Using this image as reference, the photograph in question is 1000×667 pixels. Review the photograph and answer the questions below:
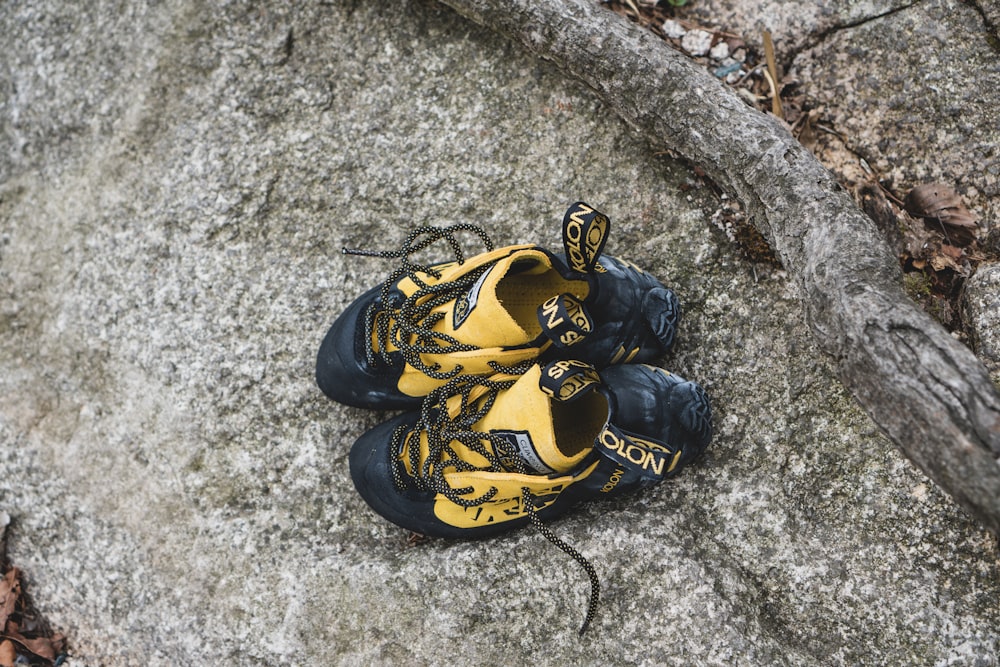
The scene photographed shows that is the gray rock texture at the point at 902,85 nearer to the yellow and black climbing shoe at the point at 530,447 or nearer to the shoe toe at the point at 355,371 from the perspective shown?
the yellow and black climbing shoe at the point at 530,447

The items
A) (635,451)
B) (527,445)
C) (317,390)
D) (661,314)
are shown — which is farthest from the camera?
(317,390)

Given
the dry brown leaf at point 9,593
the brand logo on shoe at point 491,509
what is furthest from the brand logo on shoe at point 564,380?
the dry brown leaf at point 9,593

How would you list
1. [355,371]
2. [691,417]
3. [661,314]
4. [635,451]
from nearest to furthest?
[635,451] → [691,417] → [661,314] → [355,371]

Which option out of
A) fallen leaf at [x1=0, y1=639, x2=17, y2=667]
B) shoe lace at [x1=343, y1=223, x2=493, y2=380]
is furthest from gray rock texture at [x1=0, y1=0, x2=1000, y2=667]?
shoe lace at [x1=343, y1=223, x2=493, y2=380]

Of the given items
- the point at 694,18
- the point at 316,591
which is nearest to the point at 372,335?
the point at 316,591

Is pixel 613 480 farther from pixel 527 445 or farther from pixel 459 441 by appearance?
pixel 459 441

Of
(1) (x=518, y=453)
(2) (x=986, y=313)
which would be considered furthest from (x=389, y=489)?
(2) (x=986, y=313)

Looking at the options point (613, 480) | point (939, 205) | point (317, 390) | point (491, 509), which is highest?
point (939, 205)

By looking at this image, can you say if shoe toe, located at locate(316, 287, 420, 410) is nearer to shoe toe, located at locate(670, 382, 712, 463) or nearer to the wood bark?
shoe toe, located at locate(670, 382, 712, 463)
